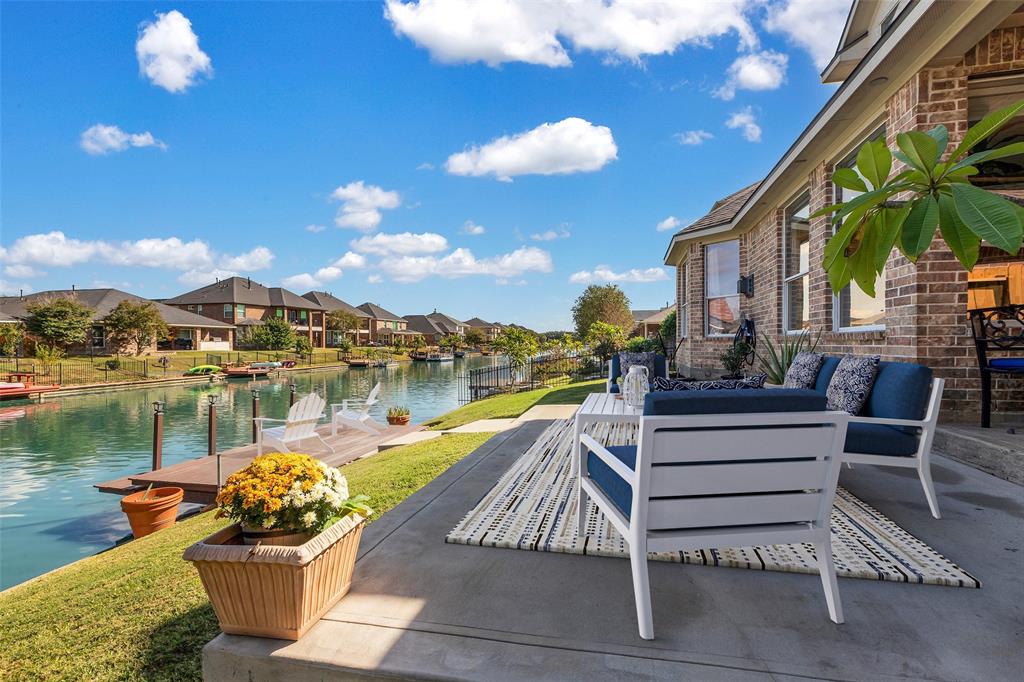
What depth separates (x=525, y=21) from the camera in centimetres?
852

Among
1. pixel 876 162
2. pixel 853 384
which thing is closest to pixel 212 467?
pixel 853 384

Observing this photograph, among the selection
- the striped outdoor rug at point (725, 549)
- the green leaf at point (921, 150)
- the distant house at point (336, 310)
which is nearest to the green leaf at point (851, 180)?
the green leaf at point (921, 150)

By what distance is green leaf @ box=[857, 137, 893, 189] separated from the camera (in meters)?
1.83

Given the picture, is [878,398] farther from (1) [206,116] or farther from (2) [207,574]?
(1) [206,116]

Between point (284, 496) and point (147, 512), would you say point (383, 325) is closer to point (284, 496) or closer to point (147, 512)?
point (147, 512)

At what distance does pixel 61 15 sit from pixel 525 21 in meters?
11.3

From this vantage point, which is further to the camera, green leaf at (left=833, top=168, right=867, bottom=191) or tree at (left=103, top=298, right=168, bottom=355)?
tree at (left=103, top=298, right=168, bottom=355)

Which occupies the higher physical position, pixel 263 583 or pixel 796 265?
pixel 796 265

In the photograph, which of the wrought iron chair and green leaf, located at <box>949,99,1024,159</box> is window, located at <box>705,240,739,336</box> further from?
green leaf, located at <box>949,99,1024,159</box>

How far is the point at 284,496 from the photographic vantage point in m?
1.84

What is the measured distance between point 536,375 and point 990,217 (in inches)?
848

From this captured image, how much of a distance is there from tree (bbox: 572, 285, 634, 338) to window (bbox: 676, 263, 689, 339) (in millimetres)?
29412

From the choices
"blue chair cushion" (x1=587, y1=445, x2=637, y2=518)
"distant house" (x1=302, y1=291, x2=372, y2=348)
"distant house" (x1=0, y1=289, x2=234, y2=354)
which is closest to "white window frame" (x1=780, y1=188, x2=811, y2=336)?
"blue chair cushion" (x1=587, y1=445, x2=637, y2=518)

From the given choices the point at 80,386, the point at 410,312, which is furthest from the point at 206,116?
the point at 410,312
